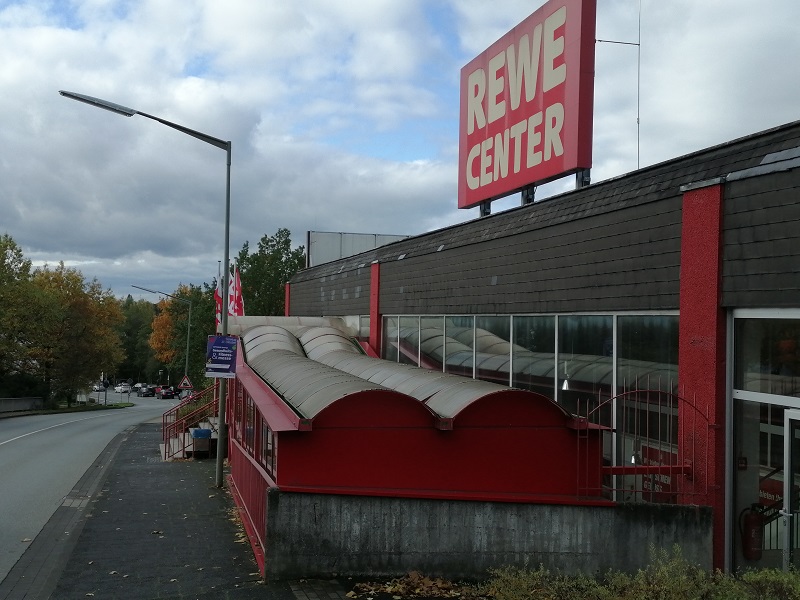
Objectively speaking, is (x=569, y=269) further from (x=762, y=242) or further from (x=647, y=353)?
(x=762, y=242)

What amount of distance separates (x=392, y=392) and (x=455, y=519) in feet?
5.29

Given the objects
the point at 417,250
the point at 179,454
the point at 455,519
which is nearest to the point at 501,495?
the point at 455,519

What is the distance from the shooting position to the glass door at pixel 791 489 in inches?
316

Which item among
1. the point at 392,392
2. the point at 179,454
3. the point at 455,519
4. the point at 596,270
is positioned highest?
the point at 596,270

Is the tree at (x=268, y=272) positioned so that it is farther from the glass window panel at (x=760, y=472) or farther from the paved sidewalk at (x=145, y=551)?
the glass window panel at (x=760, y=472)

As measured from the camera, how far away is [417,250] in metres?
19.2

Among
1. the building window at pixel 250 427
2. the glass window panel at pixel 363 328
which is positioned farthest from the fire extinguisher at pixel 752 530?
the glass window panel at pixel 363 328

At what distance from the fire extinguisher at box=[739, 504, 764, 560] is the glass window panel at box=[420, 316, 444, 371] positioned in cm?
913

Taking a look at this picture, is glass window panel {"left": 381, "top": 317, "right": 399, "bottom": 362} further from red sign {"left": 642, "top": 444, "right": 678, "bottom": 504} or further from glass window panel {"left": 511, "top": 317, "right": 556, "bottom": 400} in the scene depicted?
red sign {"left": 642, "top": 444, "right": 678, "bottom": 504}

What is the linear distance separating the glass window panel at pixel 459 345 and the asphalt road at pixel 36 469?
8.13 meters

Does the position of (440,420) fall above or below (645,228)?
below

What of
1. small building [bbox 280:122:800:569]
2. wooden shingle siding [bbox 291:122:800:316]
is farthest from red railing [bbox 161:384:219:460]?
small building [bbox 280:122:800:569]

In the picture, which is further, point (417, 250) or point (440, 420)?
point (417, 250)

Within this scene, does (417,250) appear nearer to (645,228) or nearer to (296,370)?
(296,370)
